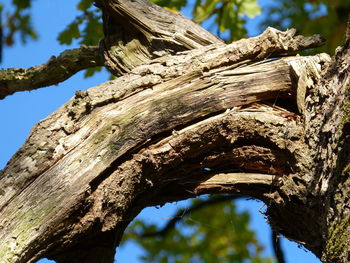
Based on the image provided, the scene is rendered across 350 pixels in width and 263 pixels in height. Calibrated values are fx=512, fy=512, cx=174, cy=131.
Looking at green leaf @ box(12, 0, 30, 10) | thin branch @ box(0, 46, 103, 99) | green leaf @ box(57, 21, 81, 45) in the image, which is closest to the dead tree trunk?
thin branch @ box(0, 46, 103, 99)

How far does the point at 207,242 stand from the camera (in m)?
6.40

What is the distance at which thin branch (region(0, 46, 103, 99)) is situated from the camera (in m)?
3.63

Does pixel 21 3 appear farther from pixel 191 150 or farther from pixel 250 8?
pixel 191 150

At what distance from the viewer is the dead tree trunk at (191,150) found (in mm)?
2570

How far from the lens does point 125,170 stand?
2.76 m

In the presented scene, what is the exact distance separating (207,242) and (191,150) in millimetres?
3749

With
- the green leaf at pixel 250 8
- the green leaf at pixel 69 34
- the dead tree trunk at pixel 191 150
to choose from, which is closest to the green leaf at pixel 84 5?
the green leaf at pixel 69 34

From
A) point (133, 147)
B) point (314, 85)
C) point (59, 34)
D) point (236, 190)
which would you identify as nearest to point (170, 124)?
point (133, 147)

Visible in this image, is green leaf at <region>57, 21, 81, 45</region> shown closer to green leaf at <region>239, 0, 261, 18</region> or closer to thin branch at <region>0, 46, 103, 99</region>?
thin branch at <region>0, 46, 103, 99</region>

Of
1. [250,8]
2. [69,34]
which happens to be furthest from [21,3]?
[250,8]

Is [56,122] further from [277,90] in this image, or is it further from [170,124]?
[277,90]

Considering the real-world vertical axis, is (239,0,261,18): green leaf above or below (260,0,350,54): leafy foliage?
above

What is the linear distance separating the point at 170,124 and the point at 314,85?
86 centimetres

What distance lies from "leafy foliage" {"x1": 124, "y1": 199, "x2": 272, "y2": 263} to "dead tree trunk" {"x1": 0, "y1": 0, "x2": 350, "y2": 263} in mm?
3116
